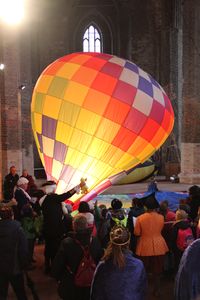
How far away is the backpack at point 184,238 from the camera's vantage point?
580 cm

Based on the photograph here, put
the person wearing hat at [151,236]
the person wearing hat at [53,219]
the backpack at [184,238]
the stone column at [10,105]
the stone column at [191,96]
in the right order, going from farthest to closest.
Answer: the stone column at [191,96] → the stone column at [10,105] → the person wearing hat at [53,219] → the backpack at [184,238] → the person wearing hat at [151,236]

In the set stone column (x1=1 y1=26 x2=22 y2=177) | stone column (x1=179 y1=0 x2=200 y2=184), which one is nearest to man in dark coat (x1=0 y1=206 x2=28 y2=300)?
stone column (x1=1 y1=26 x2=22 y2=177)

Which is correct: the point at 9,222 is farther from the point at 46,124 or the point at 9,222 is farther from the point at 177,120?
the point at 177,120

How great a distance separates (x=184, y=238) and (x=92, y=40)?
794 inches

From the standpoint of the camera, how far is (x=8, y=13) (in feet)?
23.7

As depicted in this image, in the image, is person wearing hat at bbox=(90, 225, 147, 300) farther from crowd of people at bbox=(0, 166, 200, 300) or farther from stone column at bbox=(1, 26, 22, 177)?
stone column at bbox=(1, 26, 22, 177)

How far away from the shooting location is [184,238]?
583 cm

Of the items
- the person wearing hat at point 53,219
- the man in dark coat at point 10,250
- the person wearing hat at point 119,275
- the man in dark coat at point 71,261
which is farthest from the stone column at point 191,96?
the person wearing hat at point 119,275

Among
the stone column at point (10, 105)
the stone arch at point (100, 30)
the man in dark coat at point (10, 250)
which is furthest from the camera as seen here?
the stone arch at point (100, 30)

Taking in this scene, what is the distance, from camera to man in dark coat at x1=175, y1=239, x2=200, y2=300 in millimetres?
3176

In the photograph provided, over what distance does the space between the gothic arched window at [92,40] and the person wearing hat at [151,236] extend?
19890mm

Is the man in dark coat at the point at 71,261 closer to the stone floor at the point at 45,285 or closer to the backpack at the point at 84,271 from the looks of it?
the backpack at the point at 84,271

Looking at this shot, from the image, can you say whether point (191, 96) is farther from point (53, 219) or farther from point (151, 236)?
point (151, 236)

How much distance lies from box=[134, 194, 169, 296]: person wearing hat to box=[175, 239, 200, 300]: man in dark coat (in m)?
2.39
